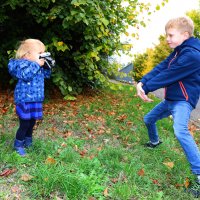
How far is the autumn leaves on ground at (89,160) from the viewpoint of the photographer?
3.33 meters

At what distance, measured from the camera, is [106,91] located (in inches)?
372

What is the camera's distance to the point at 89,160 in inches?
160

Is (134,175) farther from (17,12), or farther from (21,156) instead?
(17,12)

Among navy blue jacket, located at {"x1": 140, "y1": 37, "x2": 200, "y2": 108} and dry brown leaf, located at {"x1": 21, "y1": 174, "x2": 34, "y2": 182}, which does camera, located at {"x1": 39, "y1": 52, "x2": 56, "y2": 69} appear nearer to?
navy blue jacket, located at {"x1": 140, "y1": 37, "x2": 200, "y2": 108}

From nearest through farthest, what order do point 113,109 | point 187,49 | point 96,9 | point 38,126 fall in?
point 187,49, point 38,126, point 96,9, point 113,109

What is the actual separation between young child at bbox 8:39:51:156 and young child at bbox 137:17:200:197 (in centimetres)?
125

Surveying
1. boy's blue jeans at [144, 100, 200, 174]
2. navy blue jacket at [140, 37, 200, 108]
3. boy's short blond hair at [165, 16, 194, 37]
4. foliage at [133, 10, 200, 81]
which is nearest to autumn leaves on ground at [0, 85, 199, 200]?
boy's blue jeans at [144, 100, 200, 174]

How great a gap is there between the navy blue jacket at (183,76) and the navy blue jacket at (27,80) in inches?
50.6

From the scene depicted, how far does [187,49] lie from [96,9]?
259 centimetres

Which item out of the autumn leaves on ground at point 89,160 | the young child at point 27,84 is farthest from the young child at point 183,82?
the young child at point 27,84

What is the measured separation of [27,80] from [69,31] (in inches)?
136

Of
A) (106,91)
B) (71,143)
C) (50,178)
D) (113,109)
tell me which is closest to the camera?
(50,178)

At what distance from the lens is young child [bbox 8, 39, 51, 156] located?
4.07 meters

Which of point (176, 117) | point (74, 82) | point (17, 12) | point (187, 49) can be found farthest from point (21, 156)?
point (17, 12)
